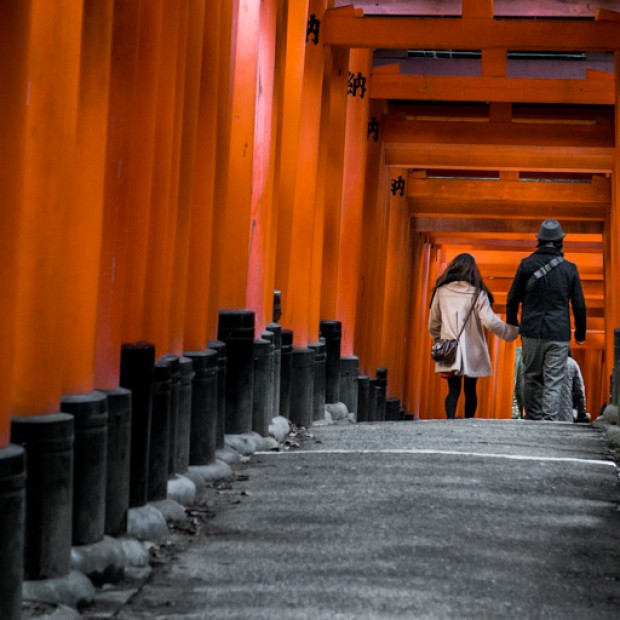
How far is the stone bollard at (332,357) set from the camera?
11.5 m

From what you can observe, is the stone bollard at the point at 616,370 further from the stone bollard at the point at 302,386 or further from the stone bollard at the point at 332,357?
the stone bollard at the point at 332,357

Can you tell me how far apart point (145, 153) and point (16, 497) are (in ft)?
6.68

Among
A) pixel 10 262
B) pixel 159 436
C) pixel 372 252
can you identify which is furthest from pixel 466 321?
pixel 10 262

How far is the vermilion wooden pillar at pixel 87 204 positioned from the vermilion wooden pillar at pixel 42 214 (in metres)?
0.34

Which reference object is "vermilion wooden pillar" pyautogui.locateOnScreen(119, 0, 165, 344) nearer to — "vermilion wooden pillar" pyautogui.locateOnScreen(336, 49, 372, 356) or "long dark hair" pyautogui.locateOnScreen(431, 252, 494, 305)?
"vermilion wooden pillar" pyautogui.locateOnScreen(336, 49, 372, 356)

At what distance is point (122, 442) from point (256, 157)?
3728 mm

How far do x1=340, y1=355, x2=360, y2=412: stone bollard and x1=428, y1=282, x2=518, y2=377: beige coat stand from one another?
2.44 feet

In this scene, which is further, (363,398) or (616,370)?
(363,398)

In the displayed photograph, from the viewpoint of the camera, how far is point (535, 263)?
11164mm

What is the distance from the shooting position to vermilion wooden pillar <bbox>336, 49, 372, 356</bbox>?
12.9 meters

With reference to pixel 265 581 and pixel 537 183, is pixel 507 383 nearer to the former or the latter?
pixel 537 183

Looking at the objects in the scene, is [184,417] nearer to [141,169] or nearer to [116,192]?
[141,169]

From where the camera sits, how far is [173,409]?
227 inches

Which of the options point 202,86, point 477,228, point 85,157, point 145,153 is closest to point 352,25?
point 202,86
